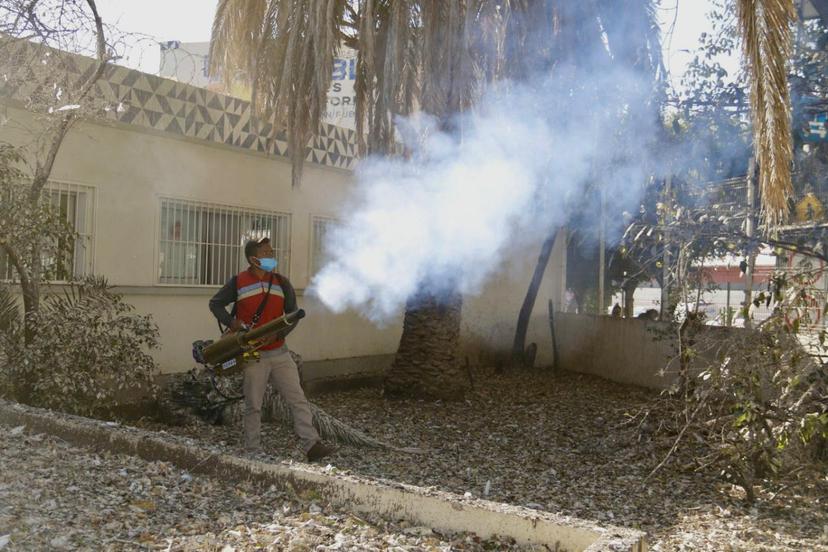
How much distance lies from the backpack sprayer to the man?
0.08 meters

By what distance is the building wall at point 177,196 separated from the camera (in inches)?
333

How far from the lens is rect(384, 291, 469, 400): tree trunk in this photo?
9391mm

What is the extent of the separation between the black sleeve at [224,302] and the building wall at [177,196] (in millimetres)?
2815

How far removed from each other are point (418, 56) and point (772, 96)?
146 inches

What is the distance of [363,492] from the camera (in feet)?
Answer: 15.0

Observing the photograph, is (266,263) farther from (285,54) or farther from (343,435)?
(285,54)

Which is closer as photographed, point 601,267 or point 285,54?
point 285,54

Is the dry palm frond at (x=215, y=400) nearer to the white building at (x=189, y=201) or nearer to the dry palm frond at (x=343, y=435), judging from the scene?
the dry palm frond at (x=343, y=435)

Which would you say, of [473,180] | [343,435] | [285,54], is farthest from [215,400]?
[473,180]

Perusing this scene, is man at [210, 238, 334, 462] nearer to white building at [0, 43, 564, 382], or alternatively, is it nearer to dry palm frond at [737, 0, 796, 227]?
white building at [0, 43, 564, 382]

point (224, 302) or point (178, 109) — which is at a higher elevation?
point (178, 109)

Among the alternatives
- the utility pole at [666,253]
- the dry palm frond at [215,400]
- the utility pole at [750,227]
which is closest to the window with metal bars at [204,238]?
the dry palm frond at [215,400]

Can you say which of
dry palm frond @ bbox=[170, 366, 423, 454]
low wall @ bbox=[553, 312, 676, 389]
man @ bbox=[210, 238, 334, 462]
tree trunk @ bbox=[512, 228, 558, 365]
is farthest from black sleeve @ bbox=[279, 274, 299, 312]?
tree trunk @ bbox=[512, 228, 558, 365]

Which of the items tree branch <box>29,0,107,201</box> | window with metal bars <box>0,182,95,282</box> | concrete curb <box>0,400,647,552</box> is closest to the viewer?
concrete curb <box>0,400,647,552</box>
